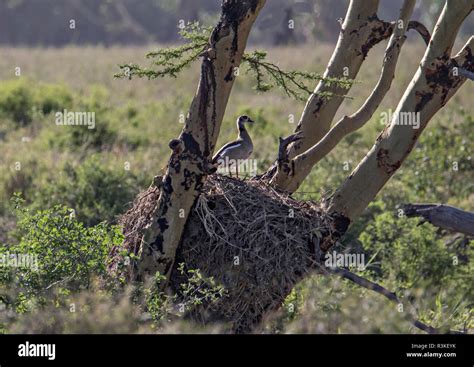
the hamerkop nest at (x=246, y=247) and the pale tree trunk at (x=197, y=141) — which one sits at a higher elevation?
the pale tree trunk at (x=197, y=141)

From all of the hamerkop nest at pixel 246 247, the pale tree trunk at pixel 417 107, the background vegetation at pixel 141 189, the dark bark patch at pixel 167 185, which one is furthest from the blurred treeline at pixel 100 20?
the dark bark patch at pixel 167 185

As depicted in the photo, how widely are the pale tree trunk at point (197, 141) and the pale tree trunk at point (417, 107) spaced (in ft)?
4.07

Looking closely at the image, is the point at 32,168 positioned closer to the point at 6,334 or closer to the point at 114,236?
the point at 114,236

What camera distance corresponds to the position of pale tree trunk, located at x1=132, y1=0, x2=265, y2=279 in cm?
838

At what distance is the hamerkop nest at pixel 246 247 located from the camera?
8664 millimetres

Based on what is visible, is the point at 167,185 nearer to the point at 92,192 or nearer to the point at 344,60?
the point at 344,60

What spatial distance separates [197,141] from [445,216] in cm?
204

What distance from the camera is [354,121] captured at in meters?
9.35

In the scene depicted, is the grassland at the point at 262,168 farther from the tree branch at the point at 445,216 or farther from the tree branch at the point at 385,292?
the tree branch at the point at 445,216

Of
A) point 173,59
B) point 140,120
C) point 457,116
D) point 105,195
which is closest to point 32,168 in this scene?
point 105,195

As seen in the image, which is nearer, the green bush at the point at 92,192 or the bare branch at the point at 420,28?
the bare branch at the point at 420,28

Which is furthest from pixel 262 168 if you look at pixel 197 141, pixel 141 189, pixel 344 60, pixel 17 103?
pixel 17 103
